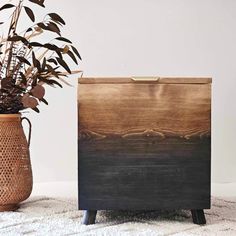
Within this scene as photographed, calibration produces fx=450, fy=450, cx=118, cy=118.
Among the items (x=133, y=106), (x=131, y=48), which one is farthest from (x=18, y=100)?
(x=131, y=48)

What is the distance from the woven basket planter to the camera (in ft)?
4.09

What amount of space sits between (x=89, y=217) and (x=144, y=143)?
23 centimetres

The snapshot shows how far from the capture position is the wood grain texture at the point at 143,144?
1104mm

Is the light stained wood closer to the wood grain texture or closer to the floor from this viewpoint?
the wood grain texture

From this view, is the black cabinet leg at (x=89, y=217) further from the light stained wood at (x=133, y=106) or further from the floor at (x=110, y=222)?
the light stained wood at (x=133, y=106)

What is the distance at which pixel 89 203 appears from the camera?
43.8 inches

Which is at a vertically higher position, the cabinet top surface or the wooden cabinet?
the cabinet top surface

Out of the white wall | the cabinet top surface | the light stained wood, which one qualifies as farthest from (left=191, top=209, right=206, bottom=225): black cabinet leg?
the white wall

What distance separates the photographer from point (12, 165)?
126cm

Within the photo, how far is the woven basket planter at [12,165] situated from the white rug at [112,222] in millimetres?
44

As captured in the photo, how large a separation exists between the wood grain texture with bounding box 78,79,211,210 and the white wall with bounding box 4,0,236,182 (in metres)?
0.59

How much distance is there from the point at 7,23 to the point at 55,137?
1.49 feet

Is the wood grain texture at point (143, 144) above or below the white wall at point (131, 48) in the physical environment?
below

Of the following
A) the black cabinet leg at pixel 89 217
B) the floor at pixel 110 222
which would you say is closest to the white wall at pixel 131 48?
the floor at pixel 110 222
